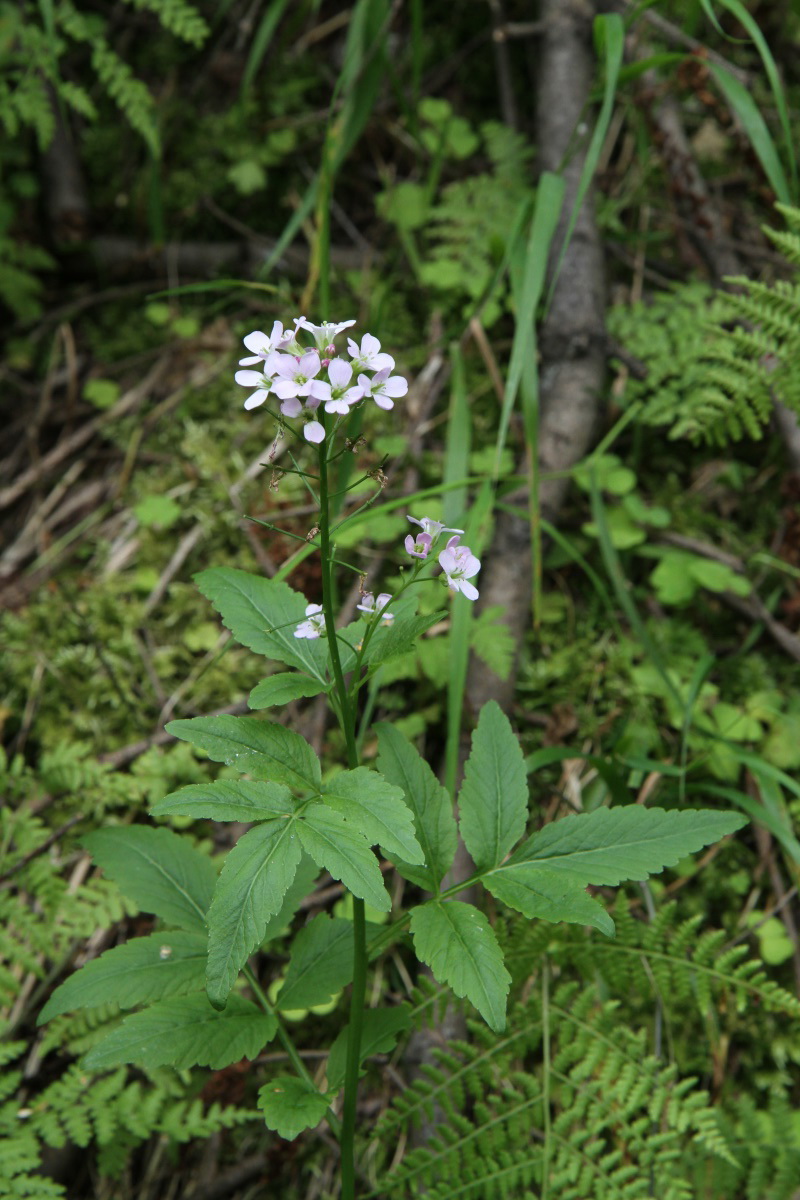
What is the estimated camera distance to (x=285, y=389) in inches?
57.6

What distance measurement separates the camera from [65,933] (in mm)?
2449

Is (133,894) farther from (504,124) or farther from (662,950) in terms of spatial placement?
(504,124)

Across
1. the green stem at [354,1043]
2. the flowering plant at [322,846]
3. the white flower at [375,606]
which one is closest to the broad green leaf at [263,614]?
the flowering plant at [322,846]

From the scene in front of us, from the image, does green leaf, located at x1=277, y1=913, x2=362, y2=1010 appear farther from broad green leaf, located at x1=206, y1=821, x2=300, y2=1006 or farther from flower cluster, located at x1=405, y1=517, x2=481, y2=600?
flower cluster, located at x1=405, y1=517, x2=481, y2=600

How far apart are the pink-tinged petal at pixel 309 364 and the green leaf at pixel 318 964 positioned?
1.19m

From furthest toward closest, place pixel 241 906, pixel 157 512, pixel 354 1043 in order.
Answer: pixel 157 512 < pixel 354 1043 < pixel 241 906

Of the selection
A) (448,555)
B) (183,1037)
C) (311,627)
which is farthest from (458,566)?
(183,1037)

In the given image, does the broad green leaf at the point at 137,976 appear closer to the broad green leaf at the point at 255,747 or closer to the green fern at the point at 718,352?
the broad green leaf at the point at 255,747

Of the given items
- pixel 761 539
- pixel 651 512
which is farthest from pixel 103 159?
pixel 761 539

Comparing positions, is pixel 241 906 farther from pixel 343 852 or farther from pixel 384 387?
pixel 384 387

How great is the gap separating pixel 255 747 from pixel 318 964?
589 mm

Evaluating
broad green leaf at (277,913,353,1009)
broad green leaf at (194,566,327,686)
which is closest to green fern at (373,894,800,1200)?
broad green leaf at (277,913,353,1009)

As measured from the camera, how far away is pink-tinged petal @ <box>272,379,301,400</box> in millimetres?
1458

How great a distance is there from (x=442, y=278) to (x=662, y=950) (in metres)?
2.66
